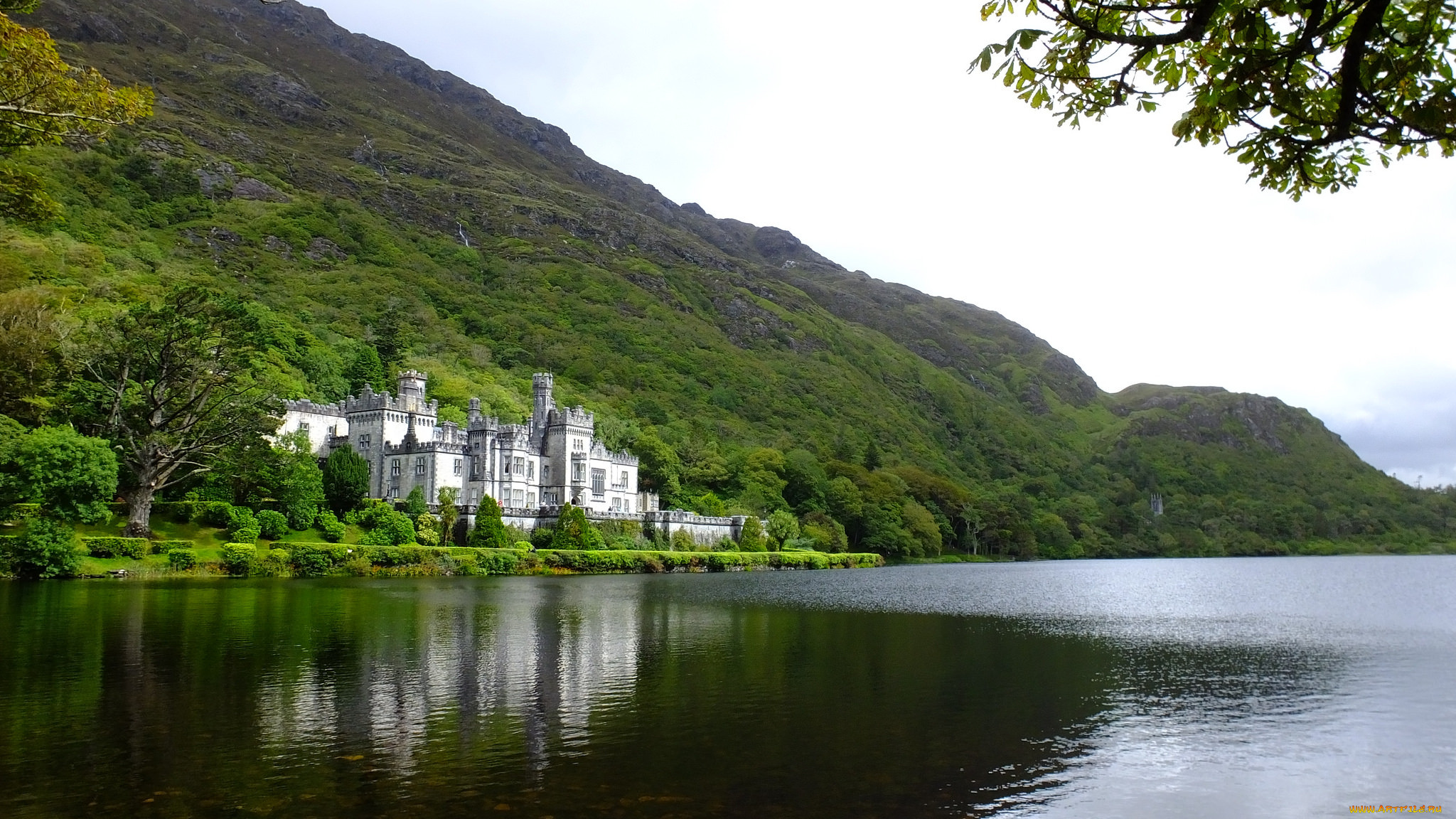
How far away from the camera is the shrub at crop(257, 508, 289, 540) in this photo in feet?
209

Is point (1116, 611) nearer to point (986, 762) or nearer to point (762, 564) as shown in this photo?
point (986, 762)

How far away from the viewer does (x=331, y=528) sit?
67000 mm

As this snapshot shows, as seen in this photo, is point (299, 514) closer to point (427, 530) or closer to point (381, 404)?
point (427, 530)

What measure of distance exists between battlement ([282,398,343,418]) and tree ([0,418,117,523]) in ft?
95.8

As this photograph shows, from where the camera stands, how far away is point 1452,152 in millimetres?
8664

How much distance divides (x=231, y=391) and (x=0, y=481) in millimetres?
18355

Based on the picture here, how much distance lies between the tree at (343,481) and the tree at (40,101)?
178ft

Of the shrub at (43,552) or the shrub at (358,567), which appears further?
the shrub at (358,567)

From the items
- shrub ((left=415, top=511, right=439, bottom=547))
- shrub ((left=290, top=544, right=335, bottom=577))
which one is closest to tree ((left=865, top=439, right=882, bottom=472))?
shrub ((left=415, top=511, right=439, bottom=547))

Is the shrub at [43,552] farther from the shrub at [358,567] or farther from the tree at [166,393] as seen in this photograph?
the shrub at [358,567]

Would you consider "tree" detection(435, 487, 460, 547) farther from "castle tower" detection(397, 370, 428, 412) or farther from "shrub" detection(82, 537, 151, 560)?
"shrub" detection(82, 537, 151, 560)

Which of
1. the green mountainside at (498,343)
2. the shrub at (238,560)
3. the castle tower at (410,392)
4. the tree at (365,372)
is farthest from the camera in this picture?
the green mountainside at (498,343)

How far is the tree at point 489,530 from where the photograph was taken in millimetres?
72000

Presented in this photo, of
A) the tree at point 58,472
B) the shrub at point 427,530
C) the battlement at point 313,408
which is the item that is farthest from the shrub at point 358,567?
the battlement at point 313,408
